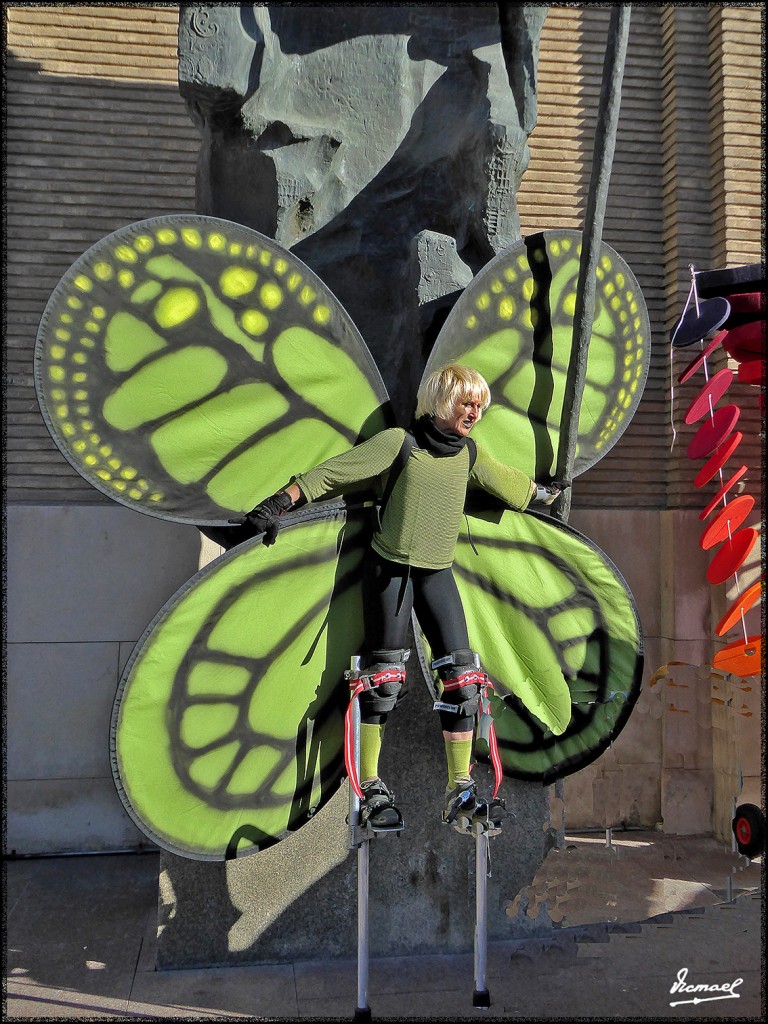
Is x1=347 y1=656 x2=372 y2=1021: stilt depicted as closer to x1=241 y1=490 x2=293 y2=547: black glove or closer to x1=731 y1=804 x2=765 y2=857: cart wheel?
x1=241 y1=490 x2=293 y2=547: black glove

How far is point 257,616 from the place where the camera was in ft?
11.1

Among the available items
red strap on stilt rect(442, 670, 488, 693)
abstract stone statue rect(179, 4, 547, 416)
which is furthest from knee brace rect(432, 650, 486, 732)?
abstract stone statue rect(179, 4, 547, 416)

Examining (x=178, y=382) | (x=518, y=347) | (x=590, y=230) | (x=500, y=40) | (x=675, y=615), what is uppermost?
(x=500, y=40)

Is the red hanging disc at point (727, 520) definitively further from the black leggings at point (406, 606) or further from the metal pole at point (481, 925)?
the metal pole at point (481, 925)

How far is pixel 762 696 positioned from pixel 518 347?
270cm

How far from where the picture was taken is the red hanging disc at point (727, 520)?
17.5ft

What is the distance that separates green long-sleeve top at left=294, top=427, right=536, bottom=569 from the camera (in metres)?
3.29

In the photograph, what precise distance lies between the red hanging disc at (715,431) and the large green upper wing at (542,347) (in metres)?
1.53

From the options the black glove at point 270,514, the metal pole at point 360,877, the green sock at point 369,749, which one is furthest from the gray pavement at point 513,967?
the black glove at point 270,514

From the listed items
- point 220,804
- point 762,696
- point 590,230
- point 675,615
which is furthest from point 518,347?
point 675,615

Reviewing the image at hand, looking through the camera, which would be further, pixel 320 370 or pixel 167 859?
pixel 167 859

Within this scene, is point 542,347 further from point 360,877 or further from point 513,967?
point 513,967

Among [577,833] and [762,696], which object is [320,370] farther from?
[577,833]

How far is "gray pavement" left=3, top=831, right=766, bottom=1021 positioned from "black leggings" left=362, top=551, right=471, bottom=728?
1.40 metres
